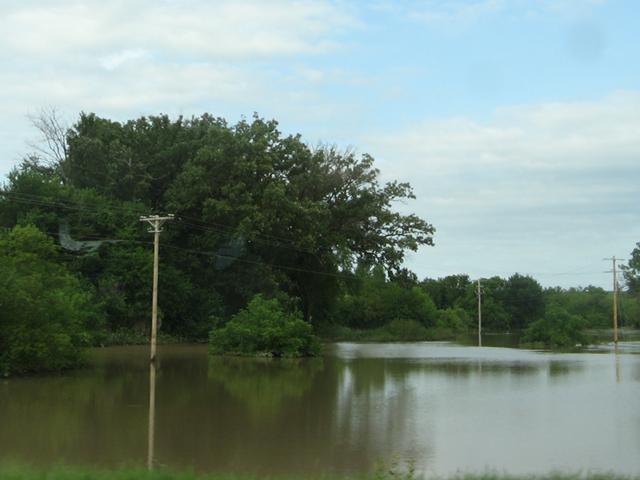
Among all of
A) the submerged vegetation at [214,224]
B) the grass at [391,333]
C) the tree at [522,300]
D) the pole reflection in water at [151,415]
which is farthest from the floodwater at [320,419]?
the tree at [522,300]

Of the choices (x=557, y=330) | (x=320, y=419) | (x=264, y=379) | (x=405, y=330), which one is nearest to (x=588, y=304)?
(x=405, y=330)

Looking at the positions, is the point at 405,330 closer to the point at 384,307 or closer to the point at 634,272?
the point at 384,307

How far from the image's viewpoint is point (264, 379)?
Result: 32.1m

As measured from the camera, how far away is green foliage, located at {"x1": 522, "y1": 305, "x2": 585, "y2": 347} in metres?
69.2

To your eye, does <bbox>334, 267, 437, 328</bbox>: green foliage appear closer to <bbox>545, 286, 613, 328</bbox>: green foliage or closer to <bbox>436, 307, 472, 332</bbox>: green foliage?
<bbox>436, 307, 472, 332</bbox>: green foliage

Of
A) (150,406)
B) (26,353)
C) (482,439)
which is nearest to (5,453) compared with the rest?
(150,406)

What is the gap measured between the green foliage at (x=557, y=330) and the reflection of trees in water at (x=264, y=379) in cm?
3153

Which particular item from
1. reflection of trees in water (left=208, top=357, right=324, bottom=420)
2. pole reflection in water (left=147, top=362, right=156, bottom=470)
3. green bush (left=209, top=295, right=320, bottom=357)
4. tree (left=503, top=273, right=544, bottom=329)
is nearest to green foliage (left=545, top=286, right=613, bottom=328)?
tree (left=503, top=273, right=544, bottom=329)

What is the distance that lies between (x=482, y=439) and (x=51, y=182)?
4148 cm

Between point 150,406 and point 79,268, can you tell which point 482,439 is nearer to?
point 150,406

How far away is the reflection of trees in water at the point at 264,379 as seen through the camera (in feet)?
79.2

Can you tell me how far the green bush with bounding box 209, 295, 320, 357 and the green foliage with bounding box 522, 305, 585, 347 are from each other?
3166cm

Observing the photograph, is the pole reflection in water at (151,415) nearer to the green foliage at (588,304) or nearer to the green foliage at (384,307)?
the green foliage at (384,307)

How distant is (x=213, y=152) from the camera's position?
174 feet
